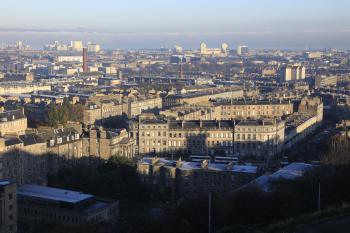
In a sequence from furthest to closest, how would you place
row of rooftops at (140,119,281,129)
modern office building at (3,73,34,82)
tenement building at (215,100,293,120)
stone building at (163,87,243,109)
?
modern office building at (3,73,34,82) < stone building at (163,87,243,109) < tenement building at (215,100,293,120) < row of rooftops at (140,119,281,129)

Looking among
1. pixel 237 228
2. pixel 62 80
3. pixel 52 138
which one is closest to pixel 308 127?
pixel 52 138

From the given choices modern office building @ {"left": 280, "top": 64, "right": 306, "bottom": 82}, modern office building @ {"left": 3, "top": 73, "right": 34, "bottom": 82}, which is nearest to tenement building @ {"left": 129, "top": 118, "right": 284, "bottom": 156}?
modern office building @ {"left": 3, "top": 73, "right": 34, "bottom": 82}

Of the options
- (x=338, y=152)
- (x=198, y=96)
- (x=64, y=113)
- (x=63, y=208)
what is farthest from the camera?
(x=198, y=96)

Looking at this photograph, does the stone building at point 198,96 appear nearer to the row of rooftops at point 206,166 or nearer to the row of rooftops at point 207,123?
the row of rooftops at point 207,123

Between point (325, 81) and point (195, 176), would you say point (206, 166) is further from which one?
point (325, 81)

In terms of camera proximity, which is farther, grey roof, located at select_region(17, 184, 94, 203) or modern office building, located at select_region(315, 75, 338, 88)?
modern office building, located at select_region(315, 75, 338, 88)

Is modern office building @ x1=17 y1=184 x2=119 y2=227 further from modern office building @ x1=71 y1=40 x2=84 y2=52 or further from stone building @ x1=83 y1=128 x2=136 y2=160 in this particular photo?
modern office building @ x1=71 y1=40 x2=84 y2=52

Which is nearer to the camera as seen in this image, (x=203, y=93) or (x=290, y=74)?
(x=203, y=93)

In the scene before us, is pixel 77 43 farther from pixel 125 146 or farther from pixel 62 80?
pixel 125 146

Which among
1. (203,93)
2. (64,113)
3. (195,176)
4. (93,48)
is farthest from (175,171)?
(93,48)

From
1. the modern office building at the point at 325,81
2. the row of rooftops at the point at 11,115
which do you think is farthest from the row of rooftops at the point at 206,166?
the modern office building at the point at 325,81

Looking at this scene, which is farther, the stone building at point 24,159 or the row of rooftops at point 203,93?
the row of rooftops at point 203,93
